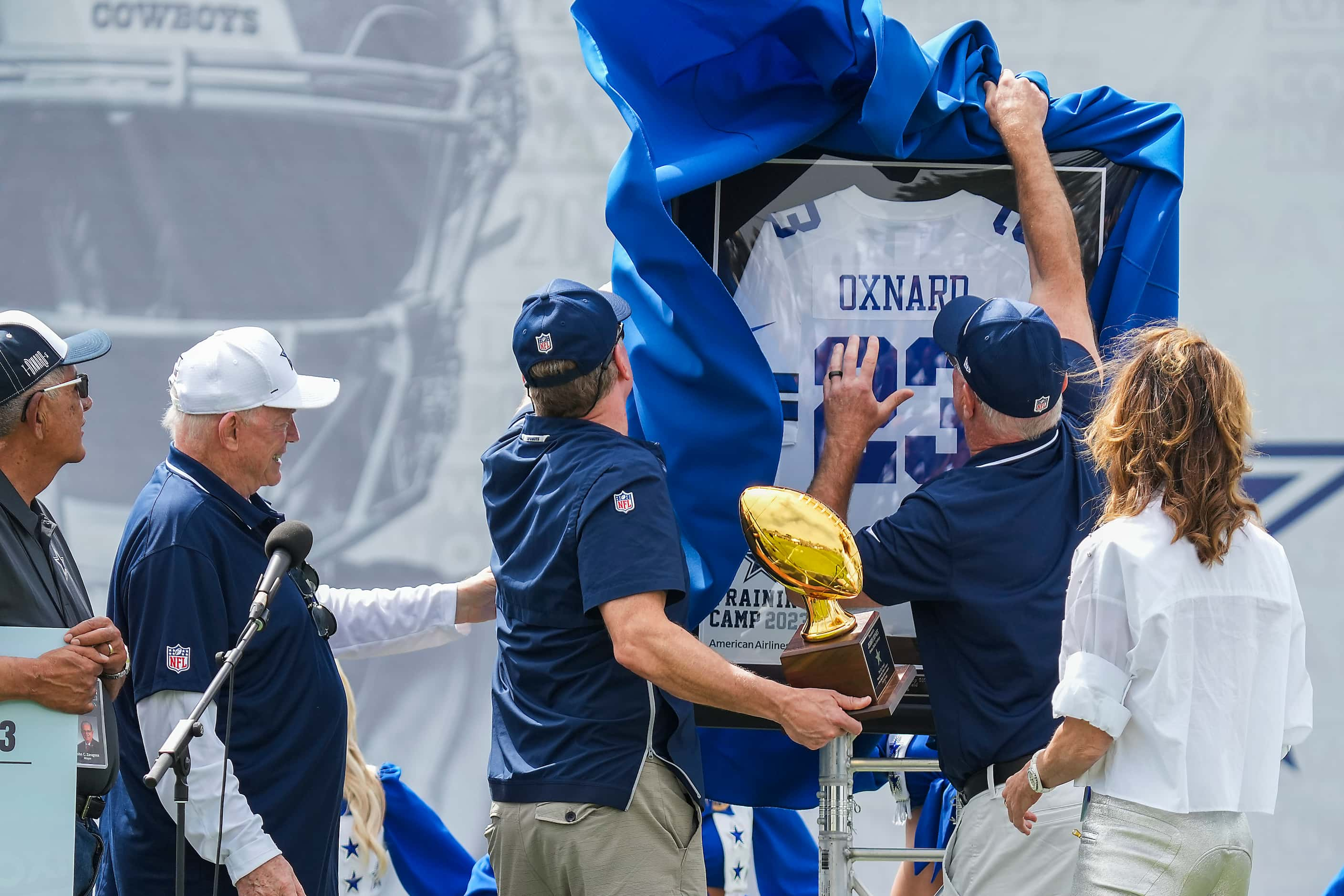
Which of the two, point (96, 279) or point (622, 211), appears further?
point (96, 279)

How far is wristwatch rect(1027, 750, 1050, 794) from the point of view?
1748 millimetres

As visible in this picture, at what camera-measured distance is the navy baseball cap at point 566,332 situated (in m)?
1.93

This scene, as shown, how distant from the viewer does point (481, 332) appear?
373cm

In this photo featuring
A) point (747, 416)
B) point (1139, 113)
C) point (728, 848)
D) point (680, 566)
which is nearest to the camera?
point (680, 566)

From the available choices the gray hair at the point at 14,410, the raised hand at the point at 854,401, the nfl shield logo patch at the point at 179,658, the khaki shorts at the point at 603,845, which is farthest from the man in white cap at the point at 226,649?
the raised hand at the point at 854,401

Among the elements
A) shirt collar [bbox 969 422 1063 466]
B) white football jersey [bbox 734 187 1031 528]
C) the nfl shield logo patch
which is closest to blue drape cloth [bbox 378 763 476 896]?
the nfl shield logo patch

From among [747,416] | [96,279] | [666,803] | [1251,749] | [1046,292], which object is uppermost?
[96,279]

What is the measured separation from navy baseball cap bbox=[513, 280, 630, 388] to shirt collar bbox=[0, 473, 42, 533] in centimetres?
74

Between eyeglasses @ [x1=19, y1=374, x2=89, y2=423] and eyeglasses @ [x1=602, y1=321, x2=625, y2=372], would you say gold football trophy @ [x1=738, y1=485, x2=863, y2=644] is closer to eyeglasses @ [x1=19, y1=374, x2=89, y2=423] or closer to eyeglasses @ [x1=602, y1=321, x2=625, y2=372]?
eyeglasses @ [x1=602, y1=321, x2=625, y2=372]

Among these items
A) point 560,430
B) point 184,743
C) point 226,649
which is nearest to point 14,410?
point 226,649

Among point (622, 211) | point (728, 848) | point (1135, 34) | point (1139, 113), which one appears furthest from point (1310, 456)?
point (622, 211)

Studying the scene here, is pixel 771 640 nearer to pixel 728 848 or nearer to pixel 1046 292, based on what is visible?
pixel 1046 292

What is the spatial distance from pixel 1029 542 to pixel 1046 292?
1.64ft

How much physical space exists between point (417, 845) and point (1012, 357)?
2.24m
